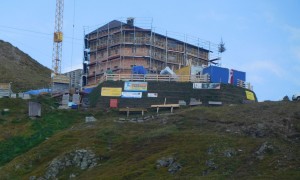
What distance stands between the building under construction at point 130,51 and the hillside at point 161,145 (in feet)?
101

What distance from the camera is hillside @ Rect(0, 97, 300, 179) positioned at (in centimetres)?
6384

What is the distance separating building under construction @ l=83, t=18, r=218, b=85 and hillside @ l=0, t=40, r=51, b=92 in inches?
700

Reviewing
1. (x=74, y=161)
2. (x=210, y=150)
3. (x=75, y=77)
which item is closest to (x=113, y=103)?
(x=74, y=161)

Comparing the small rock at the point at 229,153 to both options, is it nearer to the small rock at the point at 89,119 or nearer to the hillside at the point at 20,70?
the small rock at the point at 89,119

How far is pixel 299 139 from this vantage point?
70.9 meters

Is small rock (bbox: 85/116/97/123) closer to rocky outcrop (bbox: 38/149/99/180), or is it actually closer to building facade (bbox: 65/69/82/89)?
rocky outcrop (bbox: 38/149/99/180)

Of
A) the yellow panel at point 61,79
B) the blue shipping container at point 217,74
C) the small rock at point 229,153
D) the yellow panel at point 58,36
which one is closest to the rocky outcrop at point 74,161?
the small rock at point 229,153

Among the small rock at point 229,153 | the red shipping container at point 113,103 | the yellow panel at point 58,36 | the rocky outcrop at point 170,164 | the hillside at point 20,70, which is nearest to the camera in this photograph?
the rocky outcrop at point 170,164

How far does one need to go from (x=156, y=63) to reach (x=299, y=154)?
69063mm

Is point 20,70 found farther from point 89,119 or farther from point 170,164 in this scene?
Result: point 170,164

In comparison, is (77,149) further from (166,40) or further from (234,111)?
(166,40)

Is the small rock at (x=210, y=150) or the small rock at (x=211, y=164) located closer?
the small rock at (x=211, y=164)

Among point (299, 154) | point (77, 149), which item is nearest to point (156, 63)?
point (77, 149)

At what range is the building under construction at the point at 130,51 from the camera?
12838 cm
